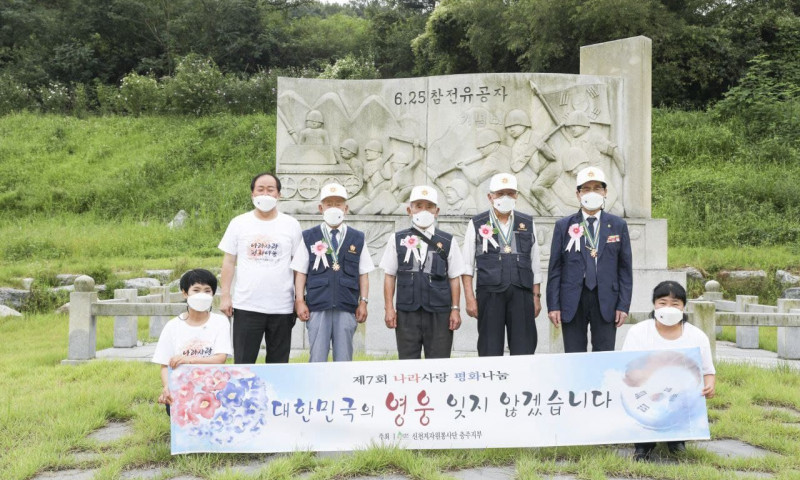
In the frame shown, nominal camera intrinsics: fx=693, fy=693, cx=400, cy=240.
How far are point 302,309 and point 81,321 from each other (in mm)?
3327

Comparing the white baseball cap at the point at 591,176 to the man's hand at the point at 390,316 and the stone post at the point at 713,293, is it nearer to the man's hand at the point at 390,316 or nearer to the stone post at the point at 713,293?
the man's hand at the point at 390,316

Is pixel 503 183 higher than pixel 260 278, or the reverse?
pixel 503 183

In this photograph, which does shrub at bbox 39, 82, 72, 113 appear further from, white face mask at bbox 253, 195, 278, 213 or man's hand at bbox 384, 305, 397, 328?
man's hand at bbox 384, 305, 397, 328

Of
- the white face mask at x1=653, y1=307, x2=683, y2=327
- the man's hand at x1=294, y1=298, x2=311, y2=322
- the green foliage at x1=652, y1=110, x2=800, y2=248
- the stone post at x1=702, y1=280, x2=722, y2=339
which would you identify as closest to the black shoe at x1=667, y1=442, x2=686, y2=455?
the white face mask at x1=653, y1=307, x2=683, y2=327

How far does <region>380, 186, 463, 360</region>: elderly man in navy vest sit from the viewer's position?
4883mm

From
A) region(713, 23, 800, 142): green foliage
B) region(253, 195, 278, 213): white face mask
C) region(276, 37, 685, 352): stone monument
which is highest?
region(713, 23, 800, 142): green foliage

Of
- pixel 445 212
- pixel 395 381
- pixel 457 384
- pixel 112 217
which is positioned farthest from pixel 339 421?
pixel 112 217

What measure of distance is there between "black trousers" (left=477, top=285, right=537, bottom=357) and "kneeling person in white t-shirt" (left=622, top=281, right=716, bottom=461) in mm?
865

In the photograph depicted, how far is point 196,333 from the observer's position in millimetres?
4418

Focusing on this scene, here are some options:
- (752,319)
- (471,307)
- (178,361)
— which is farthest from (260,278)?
(752,319)

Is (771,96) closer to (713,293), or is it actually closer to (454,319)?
(713,293)

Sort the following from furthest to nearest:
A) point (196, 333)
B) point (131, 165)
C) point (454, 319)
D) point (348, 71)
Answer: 1. point (348, 71)
2. point (131, 165)
3. point (454, 319)
4. point (196, 333)

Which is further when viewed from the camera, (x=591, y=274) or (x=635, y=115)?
(x=635, y=115)

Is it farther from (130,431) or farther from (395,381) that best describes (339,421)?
(130,431)
